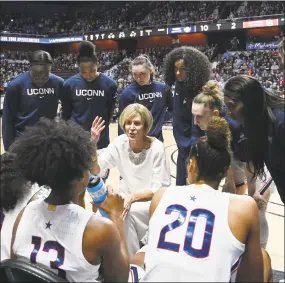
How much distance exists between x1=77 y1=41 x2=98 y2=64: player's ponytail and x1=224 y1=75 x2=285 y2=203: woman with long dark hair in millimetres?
1727

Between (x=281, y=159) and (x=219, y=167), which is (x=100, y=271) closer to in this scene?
(x=219, y=167)

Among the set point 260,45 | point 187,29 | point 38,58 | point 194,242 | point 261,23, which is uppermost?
point 187,29

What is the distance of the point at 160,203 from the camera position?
144 cm

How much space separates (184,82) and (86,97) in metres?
0.83

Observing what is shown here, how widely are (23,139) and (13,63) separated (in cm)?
2299

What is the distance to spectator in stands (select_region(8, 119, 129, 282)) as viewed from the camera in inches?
49.9

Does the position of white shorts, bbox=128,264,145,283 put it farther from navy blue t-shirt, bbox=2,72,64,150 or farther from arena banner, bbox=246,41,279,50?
arena banner, bbox=246,41,279,50

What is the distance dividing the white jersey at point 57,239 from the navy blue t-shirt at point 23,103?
196 cm

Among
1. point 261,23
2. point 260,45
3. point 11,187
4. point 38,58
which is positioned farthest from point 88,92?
point 260,45

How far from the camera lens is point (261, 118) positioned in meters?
1.52

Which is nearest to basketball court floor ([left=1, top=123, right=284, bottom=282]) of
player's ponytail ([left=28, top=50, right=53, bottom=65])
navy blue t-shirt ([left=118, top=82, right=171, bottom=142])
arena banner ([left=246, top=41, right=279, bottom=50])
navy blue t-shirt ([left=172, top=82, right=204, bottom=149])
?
navy blue t-shirt ([left=172, top=82, right=204, bottom=149])

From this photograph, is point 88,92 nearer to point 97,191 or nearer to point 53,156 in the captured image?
point 97,191

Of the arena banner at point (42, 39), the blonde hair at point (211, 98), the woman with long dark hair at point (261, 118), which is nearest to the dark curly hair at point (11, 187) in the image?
the woman with long dark hair at point (261, 118)

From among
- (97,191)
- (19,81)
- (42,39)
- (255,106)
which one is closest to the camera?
(255,106)
